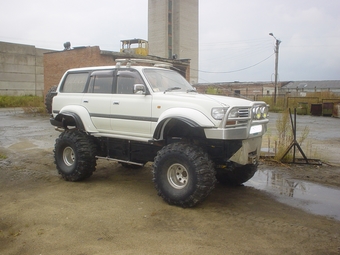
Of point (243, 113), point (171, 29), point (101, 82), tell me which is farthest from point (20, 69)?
point (243, 113)

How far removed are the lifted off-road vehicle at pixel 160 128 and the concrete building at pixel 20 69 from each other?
136 ft

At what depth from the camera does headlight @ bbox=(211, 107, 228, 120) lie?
5.43 metres

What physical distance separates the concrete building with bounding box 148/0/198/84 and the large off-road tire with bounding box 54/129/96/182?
209 feet

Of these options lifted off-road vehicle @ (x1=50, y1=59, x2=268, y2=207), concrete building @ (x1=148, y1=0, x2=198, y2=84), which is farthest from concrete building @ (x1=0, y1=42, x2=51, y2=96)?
lifted off-road vehicle @ (x1=50, y1=59, x2=268, y2=207)

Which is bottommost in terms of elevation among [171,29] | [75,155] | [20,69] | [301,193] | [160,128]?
[301,193]

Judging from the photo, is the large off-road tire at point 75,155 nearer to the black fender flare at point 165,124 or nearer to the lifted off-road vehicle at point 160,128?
the lifted off-road vehicle at point 160,128

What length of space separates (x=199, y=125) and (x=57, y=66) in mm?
25459

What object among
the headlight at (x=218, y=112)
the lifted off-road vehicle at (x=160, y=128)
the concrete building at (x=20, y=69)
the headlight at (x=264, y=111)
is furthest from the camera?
the concrete building at (x=20, y=69)

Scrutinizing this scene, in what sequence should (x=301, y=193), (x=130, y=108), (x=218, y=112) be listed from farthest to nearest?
1. (x=301, y=193)
2. (x=130, y=108)
3. (x=218, y=112)

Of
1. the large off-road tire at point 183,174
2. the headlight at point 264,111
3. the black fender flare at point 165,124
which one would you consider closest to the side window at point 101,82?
the black fender flare at point 165,124

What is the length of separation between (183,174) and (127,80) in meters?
2.12

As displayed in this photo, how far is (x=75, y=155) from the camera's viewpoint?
7168 mm

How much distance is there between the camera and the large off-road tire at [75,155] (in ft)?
23.3

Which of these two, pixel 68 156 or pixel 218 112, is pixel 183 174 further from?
pixel 68 156
